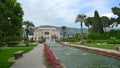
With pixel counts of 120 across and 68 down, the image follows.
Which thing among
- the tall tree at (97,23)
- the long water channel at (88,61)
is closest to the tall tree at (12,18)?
the long water channel at (88,61)

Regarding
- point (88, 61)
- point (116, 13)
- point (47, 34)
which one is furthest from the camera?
point (47, 34)

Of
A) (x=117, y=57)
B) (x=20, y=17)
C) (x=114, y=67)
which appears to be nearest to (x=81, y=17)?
(x=20, y=17)

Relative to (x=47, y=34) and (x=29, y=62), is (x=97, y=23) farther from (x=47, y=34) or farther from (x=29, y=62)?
(x=29, y=62)

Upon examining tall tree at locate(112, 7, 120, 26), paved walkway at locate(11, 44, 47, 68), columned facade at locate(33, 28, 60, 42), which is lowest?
paved walkway at locate(11, 44, 47, 68)

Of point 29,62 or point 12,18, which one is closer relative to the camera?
point 29,62

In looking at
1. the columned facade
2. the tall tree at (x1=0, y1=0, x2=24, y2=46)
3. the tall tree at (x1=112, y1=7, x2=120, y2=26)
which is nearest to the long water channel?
the tall tree at (x1=0, y1=0, x2=24, y2=46)

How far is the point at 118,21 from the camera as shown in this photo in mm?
88500

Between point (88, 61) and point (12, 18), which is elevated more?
point (12, 18)

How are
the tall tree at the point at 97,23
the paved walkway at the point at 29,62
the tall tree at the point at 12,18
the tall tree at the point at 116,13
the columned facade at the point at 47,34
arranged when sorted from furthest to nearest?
1. the columned facade at the point at 47,34
2. the tall tree at the point at 97,23
3. the tall tree at the point at 116,13
4. the tall tree at the point at 12,18
5. the paved walkway at the point at 29,62

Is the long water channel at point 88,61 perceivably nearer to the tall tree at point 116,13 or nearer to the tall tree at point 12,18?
the tall tree at point 12,18

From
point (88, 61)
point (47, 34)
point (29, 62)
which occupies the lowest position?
point (88, 61)

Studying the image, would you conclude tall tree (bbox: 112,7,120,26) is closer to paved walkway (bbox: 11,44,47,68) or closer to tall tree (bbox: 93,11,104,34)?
tall tree (bbox: 93,11,104,34)

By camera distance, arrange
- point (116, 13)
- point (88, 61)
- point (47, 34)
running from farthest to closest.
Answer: point (47, 34), point (116, 13), point (88, 61)

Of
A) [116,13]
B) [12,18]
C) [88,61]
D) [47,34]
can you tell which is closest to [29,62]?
[88,61]
